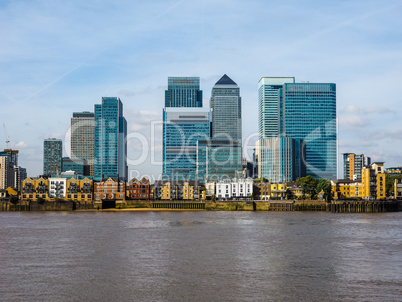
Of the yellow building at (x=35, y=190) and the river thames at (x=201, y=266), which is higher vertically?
the yellow building at (x=35, y=190)

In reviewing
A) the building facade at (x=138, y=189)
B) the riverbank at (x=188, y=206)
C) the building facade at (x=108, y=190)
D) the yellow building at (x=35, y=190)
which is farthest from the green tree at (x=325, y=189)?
the yellow building at (x=35, y=190)

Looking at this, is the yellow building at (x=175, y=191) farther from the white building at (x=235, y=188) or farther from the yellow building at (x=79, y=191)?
the yellow building at (x=79, y=191)

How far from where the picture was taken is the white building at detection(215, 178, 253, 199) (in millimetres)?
182262

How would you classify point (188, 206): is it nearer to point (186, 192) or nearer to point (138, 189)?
point (186, 192)

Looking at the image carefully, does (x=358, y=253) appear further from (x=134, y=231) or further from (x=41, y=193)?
(x=41, y=193)

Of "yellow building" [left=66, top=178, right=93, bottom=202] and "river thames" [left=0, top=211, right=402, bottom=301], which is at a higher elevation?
"yellow building" [left=66, top=178, right=93, bottom=202]

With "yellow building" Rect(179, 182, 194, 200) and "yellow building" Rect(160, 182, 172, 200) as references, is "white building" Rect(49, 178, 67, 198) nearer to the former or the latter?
"yellow building" Rect(160, 182, 172, 200)

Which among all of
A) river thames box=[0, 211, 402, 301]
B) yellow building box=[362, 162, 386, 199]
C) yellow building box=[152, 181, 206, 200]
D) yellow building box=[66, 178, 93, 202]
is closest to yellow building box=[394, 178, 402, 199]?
yellow building box=[362, 162, 386, 199]

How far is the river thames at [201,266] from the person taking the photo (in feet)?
124

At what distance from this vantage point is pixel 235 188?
609 ft

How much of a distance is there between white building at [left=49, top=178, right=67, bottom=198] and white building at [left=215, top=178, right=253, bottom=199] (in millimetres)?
53427

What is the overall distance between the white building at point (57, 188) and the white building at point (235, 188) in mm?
53427

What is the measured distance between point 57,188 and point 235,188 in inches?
2345

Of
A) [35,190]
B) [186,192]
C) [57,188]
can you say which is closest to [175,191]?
[186,192]
